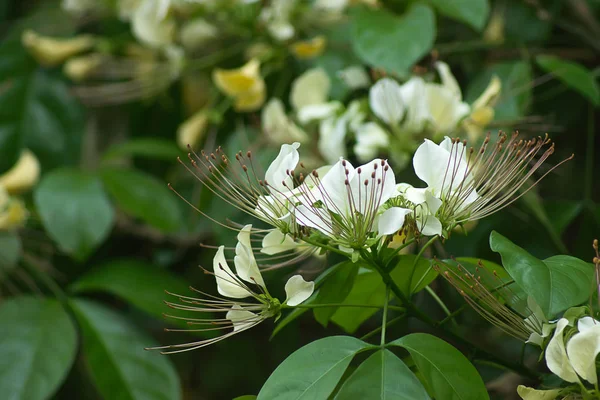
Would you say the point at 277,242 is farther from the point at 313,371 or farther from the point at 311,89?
the point at 311,89

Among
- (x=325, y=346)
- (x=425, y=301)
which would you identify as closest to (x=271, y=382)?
(x=325, y=346)

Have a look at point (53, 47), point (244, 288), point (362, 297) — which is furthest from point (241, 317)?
point (53, 47)

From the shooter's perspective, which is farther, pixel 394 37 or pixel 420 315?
pixel 394 37

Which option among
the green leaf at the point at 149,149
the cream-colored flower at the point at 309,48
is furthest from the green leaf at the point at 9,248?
the cream-colored flower at the point at 309,48

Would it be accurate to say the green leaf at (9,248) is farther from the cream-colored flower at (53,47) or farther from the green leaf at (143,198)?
the cream-colored flower at (53,47)

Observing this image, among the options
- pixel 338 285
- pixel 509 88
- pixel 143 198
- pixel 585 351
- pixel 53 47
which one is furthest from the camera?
pixel 53 47

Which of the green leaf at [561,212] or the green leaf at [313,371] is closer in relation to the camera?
the green leaf at [313,371]

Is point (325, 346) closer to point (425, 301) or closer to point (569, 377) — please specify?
point (569, 377)
